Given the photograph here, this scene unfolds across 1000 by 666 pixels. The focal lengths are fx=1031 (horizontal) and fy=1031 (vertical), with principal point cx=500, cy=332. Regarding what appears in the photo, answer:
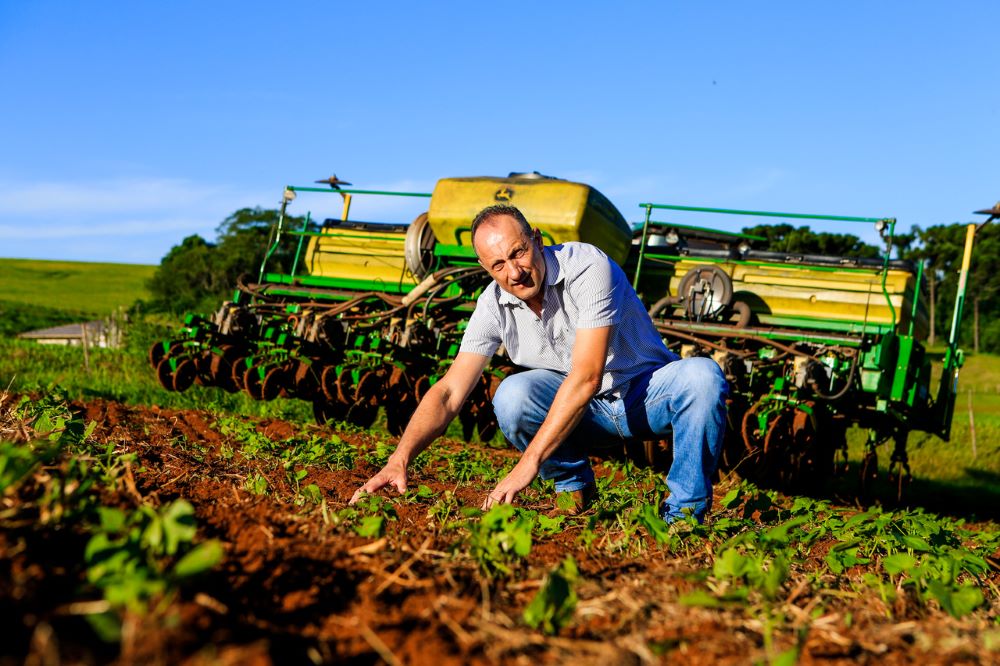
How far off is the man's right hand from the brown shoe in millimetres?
609

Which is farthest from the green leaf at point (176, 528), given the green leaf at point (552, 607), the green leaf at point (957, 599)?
the green leaf at point (957, 599)

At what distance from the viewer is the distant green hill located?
48.8 m

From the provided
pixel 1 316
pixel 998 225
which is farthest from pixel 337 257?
pixel 998 225

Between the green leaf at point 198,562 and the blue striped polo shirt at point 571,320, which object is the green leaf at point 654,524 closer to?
the blue striped polo shirt at point 571,320

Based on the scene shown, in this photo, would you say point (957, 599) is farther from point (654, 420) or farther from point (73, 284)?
point (73, 284)

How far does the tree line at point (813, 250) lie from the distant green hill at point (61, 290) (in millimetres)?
4044

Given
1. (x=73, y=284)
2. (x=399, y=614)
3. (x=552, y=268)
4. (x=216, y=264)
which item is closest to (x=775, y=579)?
(x=399, y=614)

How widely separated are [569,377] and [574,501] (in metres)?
0.49

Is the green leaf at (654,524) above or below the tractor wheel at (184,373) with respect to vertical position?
above

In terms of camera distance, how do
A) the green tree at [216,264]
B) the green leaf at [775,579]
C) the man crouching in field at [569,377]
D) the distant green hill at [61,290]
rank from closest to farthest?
the green leaf at [775,579] < the man crouching in field at [569,377] < the distant green hill at [61,290] < the green tree at [216,264]

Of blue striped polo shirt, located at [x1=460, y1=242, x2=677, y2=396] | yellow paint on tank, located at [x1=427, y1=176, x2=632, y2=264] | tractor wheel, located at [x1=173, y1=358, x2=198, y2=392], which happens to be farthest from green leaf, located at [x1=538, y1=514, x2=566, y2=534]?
tractor wheel, located at [x1=173, y1=358, x2=198, y2=392]

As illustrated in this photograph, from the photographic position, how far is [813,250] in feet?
161

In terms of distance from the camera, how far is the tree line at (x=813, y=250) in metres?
52.2

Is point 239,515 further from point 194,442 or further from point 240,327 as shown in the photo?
point 240,327
